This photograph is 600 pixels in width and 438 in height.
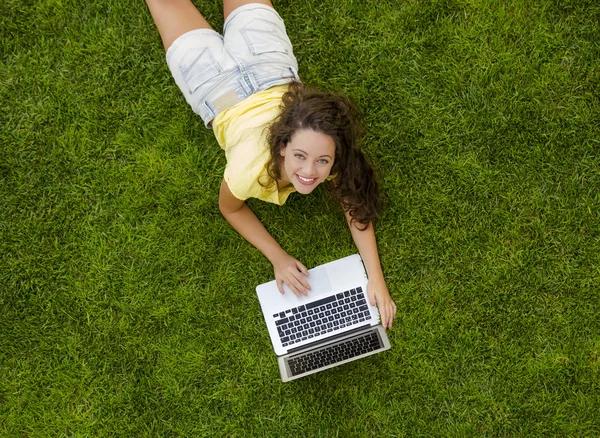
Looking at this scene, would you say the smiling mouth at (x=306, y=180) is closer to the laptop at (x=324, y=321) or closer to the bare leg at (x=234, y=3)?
the laptop at (x=324, y=321)

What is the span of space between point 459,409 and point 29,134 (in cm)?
310

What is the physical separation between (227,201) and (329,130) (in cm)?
78

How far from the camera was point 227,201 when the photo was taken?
2.71m

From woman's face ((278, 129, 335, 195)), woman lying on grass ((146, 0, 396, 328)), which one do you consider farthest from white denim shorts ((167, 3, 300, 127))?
woman's face ((278, 129, 335, 195))

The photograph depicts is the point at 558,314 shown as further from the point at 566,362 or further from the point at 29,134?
the point at 29,134

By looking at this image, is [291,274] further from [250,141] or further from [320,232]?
[250,141]

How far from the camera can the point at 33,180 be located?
3.04m

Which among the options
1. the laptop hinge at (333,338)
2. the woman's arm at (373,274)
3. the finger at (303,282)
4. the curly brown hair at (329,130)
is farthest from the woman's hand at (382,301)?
the curly brown hair at (329,130)

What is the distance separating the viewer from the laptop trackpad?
2.80 m

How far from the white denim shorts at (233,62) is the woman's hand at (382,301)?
1.22 m

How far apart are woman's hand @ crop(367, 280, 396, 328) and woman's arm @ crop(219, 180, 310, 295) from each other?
0.36 meters

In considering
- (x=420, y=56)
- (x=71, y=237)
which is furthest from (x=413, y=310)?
(x=71, y=237)

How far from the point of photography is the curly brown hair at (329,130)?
2.23 metres

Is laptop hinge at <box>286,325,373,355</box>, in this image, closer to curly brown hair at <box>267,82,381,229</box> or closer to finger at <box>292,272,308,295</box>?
finger at <box>292,272,308,295</box>
